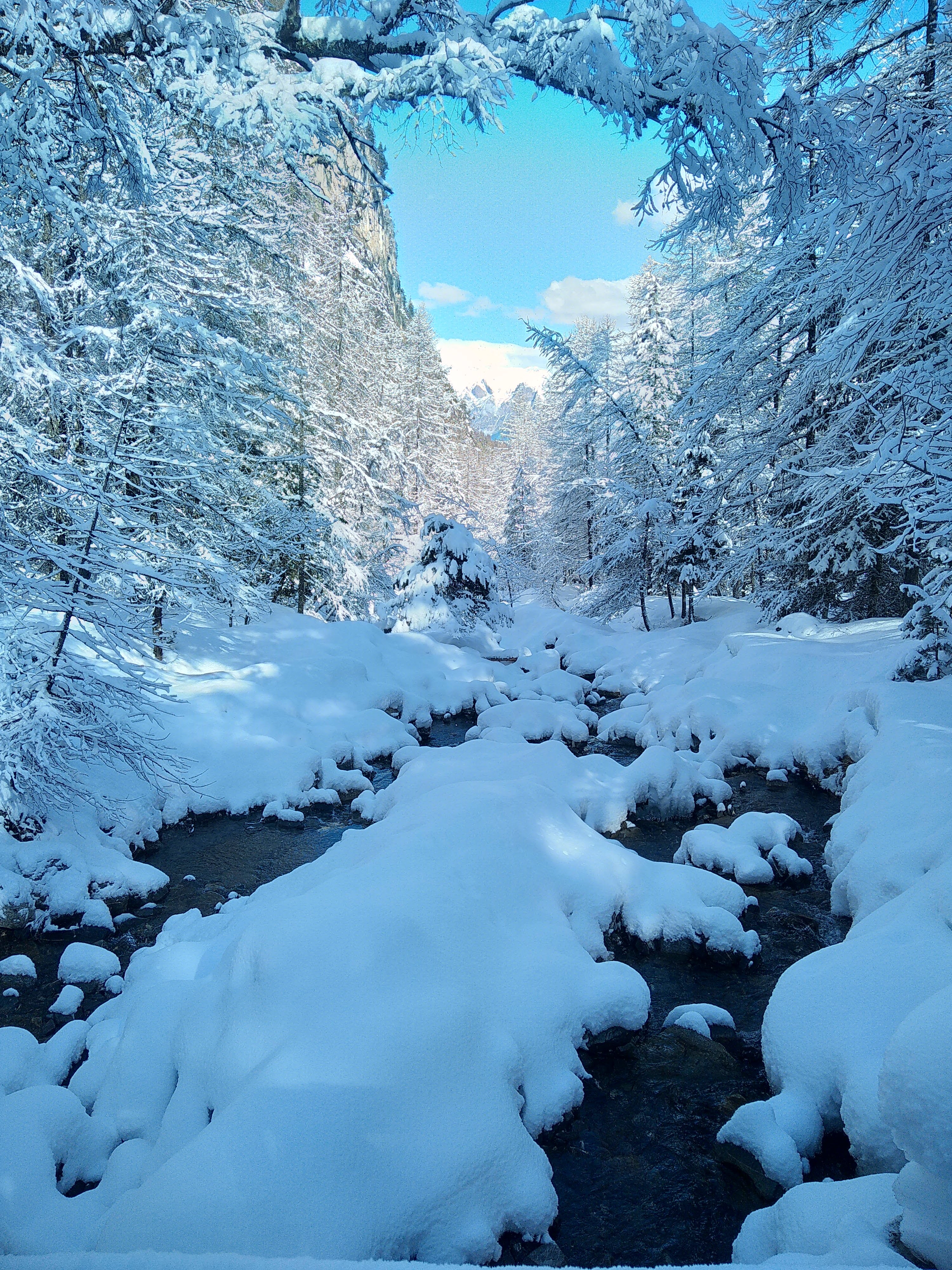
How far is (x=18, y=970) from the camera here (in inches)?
211

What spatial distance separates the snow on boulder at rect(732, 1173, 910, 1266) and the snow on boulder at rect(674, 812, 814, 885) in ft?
12.1

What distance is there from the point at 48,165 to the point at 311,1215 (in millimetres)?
6116

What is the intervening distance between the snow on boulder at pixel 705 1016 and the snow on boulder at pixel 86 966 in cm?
465

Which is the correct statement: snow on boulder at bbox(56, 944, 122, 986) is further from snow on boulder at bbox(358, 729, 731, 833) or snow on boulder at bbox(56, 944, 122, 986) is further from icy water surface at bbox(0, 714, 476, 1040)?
snow on boulder at bbox(358, 729, 731, 833)

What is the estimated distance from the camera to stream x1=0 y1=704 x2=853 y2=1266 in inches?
131

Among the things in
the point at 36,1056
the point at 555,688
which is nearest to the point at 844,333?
the point at 36,1056

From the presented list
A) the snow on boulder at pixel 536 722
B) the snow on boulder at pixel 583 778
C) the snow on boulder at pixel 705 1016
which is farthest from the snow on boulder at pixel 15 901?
the snow on boulder at pixel 536 722

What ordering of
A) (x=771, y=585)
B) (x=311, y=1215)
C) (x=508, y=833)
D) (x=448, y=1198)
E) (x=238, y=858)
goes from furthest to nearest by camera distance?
(x=771, y=585)
(x=238, y=858)
(x=508, y=833)
(x=448, y=1198)
(x=311, y=1215)

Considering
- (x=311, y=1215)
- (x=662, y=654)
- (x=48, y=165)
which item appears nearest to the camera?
(x=311, y=1215)

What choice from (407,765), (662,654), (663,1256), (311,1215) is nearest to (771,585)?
(662,654)

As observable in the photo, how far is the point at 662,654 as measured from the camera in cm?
1680

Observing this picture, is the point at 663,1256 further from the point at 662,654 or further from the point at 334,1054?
the point at 662,654

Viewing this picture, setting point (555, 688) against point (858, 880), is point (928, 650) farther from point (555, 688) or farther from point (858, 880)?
point (555, 688)

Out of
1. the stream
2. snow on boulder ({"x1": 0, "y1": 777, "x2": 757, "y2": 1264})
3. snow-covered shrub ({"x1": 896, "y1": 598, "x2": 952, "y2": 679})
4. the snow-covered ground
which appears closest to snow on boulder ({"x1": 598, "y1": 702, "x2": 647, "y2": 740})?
the snow-covered ground
